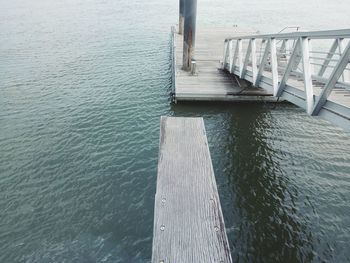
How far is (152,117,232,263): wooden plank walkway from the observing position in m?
3.74

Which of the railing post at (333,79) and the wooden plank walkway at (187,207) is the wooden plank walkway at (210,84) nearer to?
the wooden plank walkway at (187,207)

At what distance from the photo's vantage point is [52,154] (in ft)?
31.4

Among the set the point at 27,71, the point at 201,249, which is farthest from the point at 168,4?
the point at 201,249

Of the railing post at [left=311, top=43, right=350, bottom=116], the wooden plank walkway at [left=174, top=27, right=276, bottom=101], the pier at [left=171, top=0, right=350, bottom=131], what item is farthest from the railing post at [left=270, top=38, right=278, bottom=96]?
the wooden plank walkway at [left=174, top=27, right=276, bottom=101]

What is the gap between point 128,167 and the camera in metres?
9.10

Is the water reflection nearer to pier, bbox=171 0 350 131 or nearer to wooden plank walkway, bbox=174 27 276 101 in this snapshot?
wooden plank walkway, bbox=174 27 276 101

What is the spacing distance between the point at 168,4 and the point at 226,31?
76.1 ft

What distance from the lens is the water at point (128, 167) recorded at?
22.0 feet

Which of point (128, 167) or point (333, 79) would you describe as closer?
point (333, 79)

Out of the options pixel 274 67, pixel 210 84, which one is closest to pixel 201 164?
pixel 274 67

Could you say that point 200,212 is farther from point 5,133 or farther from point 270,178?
point 5,133

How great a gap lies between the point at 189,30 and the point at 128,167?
27.6 feet

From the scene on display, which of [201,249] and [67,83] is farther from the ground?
[201,249]

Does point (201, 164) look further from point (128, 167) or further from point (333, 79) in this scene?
point (128, 167)
